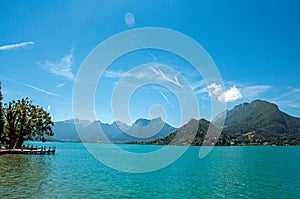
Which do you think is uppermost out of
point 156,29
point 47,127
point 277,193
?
point 156,29

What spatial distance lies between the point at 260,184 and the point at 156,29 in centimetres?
2637

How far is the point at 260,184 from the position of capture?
3588cm

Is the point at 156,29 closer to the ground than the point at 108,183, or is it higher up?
higher up

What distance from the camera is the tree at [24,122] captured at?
244 feet

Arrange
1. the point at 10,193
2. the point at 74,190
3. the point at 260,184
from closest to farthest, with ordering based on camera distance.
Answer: the point at 10,193 → the point at 74,190 → the point at 260,184

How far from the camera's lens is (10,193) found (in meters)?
23.8

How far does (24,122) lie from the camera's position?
253 feet

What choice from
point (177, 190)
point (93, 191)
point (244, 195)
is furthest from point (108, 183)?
point (244, 195)

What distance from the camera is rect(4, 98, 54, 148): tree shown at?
7450cm

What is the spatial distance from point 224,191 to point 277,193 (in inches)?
243

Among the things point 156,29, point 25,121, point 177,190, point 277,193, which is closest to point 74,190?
point 177,190

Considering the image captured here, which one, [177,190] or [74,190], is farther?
[177,190]

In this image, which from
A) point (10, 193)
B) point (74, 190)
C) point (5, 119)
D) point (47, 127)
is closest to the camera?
point (10, 193)

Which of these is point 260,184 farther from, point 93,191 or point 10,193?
point 10,193
